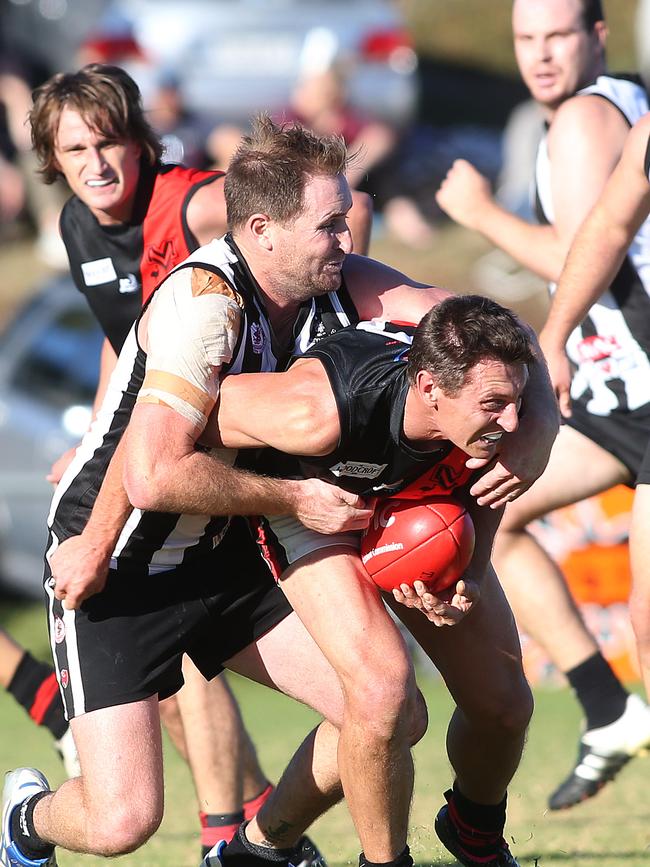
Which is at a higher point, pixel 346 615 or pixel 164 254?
pixel 164 254

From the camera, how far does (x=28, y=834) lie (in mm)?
4398

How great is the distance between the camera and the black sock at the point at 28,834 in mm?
4383

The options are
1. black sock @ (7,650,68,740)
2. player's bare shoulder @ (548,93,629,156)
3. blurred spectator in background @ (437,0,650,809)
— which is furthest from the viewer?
black sock @ (7,650,68,740)

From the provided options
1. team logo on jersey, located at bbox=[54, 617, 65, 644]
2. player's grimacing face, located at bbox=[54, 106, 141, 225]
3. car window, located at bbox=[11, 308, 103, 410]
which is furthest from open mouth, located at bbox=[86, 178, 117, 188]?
car window, located at bbox=[11, 308, 103, 410]

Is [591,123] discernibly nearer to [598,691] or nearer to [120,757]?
[598,691]

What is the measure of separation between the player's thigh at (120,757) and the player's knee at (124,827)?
2 cm

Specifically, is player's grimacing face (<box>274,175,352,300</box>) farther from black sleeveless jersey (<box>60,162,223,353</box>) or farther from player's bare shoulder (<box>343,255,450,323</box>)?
black sleeveless jersey (<box>60,162,223,353</box>)

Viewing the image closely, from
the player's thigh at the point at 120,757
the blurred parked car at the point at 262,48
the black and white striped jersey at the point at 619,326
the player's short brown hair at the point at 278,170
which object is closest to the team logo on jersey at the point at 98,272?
the player's short brown hair at the point at 278,170

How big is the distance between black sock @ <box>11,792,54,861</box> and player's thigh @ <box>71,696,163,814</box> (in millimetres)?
403

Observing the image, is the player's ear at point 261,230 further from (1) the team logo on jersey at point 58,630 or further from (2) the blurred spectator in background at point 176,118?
(2) the blurred spectator in background at point 176,118

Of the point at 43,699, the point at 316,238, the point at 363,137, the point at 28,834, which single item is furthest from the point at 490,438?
the point at 363,137

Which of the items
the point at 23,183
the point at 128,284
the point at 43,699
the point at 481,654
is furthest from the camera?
the point at 23,183

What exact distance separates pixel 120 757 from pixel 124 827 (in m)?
0.19

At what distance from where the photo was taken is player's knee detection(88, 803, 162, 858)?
401 centimetres
